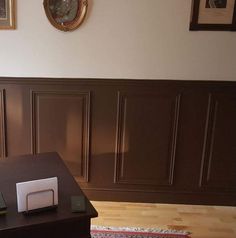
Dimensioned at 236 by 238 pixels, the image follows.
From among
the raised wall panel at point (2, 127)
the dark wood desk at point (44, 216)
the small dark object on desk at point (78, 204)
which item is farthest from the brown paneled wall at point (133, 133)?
the small dark object on desk at point (78, 204)

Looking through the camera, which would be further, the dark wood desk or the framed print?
the framed print

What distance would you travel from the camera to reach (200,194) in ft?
8.06

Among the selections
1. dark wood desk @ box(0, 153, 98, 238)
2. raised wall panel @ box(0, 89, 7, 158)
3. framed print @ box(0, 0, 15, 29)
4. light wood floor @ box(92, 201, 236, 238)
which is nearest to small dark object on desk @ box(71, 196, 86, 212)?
dark wood desk @ box(0, 153, 98, 238)

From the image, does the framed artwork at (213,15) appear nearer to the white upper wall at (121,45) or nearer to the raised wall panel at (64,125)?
the white upper wall at (121,45)

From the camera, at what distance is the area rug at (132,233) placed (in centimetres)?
201

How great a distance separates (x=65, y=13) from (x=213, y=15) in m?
1.12

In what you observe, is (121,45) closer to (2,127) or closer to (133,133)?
(133,133)

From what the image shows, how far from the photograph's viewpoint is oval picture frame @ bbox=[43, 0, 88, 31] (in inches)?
84.0

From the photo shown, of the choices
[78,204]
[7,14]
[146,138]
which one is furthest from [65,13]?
[78,204]

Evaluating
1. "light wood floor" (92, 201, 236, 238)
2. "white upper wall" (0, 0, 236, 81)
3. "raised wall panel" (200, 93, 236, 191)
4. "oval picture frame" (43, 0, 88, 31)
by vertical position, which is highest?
"oval picture frame" (43, 0, 88, 31)

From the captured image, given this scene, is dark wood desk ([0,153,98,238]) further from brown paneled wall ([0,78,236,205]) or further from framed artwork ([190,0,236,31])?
framed artwork ([190,0,236,31])

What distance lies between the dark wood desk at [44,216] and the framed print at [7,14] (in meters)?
1.21

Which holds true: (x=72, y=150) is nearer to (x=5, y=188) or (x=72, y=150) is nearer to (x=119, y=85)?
(x=119, y=85)

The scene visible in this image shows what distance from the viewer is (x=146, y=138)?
7.73ft
